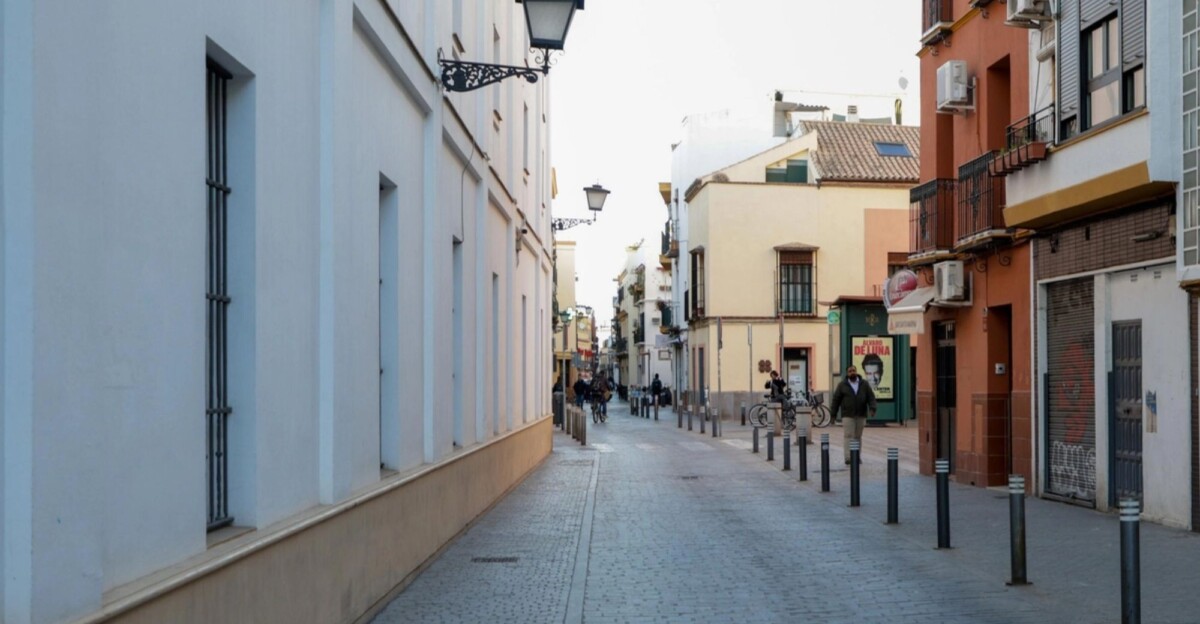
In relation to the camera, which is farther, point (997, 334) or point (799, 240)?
point (799, 240)

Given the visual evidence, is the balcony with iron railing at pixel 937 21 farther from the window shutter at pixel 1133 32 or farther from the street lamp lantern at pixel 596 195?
the street lamp lantern at pixel 596 195

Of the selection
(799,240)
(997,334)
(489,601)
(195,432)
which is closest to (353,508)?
(489,601)

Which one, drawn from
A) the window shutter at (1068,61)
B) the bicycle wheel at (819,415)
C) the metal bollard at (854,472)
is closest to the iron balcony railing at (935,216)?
the window shutter at (1068,61)

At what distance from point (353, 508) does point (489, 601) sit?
151 cm

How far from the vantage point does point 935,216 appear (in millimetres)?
19031

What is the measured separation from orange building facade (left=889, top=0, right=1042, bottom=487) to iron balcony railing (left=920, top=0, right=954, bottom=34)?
0.02 meters

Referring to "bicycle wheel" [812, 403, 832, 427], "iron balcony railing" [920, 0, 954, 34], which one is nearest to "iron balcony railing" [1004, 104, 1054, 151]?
"iron balcony railing" [920, 0, 954, 34]

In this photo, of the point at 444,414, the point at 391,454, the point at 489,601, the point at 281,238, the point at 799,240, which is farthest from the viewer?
the point at 799,240

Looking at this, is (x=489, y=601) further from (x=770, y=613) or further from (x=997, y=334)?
(x=997, y=334)

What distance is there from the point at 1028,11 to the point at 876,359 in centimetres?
2689

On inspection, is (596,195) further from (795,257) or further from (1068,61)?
(795,257)

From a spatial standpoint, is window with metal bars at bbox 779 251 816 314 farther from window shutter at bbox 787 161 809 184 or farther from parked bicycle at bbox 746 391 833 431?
parked bicycle at bbox 746 391 833 431

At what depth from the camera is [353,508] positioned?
8453 mm

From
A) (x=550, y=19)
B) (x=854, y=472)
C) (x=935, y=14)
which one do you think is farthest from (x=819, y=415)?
(x=550, y=19)
